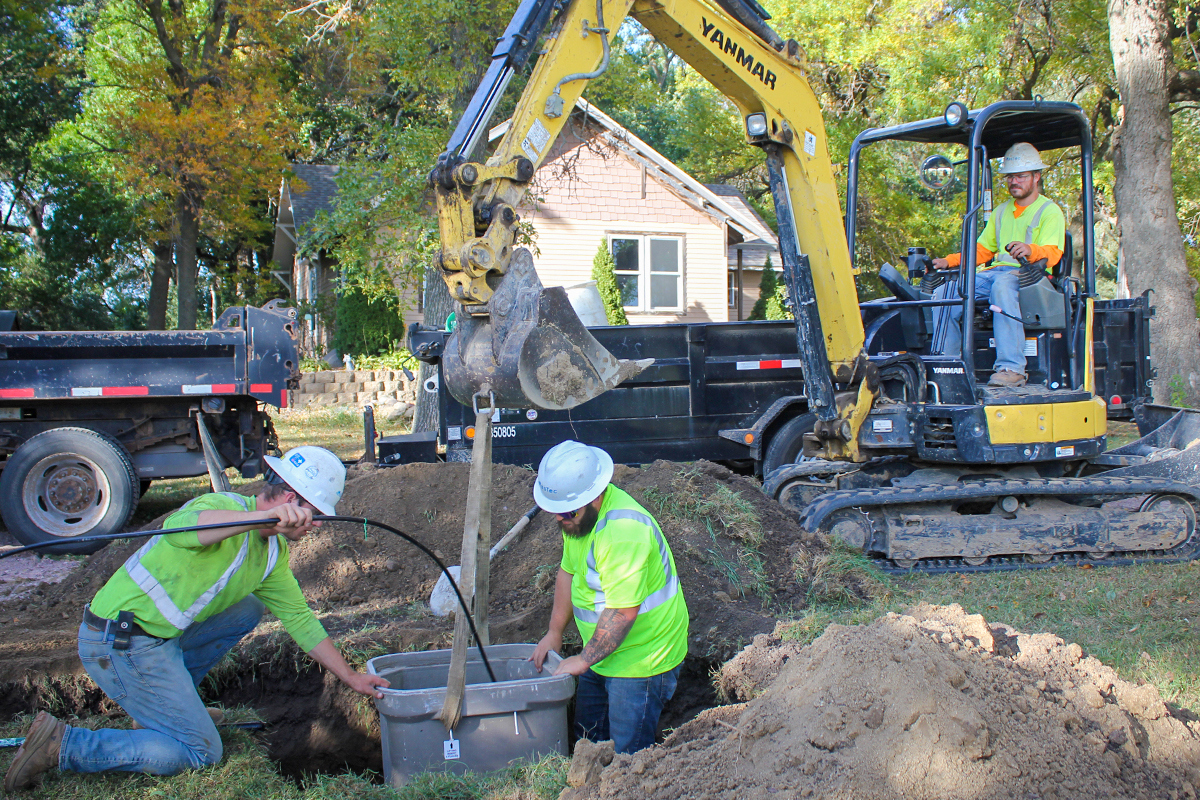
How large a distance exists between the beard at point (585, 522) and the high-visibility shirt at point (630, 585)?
3cm

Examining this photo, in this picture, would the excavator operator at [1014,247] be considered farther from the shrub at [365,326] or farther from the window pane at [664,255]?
the shrub at [365,326]

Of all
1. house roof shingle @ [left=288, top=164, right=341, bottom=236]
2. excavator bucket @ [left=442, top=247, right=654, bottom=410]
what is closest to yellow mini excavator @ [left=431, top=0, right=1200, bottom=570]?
excavator bucket @ [left=442, top=247, right=654, bottom=410]

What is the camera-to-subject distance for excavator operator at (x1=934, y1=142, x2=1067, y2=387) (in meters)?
6.25

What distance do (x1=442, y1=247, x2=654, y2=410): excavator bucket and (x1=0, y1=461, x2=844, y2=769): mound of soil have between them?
1729mm

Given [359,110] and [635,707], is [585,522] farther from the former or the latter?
[359,110]

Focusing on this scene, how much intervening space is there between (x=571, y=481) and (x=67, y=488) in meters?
6.40

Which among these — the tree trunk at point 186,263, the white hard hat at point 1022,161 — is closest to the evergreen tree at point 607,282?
the tree trunk at point 186,263

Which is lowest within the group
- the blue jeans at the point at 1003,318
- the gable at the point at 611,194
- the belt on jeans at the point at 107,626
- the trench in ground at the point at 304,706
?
the trench in ground at the point at 304,706

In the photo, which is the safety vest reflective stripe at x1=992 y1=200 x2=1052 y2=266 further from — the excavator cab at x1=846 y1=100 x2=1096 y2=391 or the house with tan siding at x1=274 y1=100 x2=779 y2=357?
the house with tan siding at x1=274 y1=100 x2=779 y2=357

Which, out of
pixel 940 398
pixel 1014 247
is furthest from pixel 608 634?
pixel 1014 247

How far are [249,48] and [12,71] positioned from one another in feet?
24.1

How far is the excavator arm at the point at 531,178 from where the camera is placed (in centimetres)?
408

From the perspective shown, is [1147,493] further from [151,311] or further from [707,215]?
[151,311]

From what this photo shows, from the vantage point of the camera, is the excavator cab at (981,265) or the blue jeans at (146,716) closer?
the blue jeans at (146,716)
